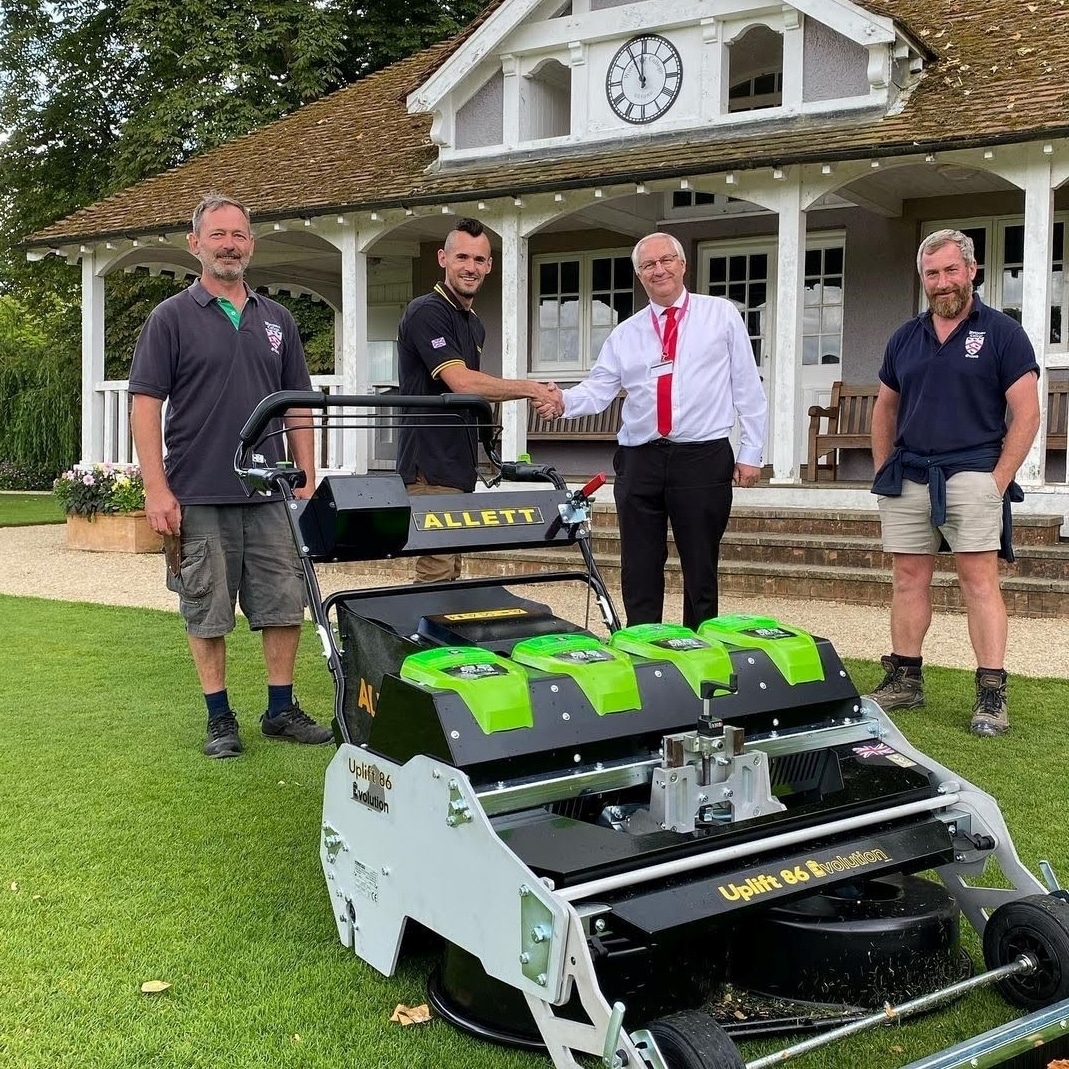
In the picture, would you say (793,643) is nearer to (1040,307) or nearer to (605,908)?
(605,908)

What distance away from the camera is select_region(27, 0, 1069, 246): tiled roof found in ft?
30.0

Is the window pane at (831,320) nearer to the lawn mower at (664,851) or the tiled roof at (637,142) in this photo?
the tiled roof at (637,142)

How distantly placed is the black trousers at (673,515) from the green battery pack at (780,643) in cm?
133

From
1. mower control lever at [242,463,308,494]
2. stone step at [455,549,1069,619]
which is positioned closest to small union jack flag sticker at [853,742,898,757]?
mower control lever at [242,463,308,494]

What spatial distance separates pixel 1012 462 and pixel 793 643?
7.67ft

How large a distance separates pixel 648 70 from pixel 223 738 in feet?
27.8

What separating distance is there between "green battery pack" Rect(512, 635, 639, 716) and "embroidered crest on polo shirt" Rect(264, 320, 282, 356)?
7.65ft

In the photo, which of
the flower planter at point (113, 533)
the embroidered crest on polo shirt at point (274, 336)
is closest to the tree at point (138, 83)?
the flower planter at point (113, 533)

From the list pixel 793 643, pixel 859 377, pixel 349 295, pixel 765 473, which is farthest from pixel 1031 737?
pixel 349 295

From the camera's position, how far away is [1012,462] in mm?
4781

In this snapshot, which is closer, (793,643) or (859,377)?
(793,643)

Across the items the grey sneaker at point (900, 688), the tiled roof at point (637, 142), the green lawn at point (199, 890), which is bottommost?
the green lawn at point (199, 890)

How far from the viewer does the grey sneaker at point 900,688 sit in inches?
201

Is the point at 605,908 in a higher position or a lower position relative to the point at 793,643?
lower
